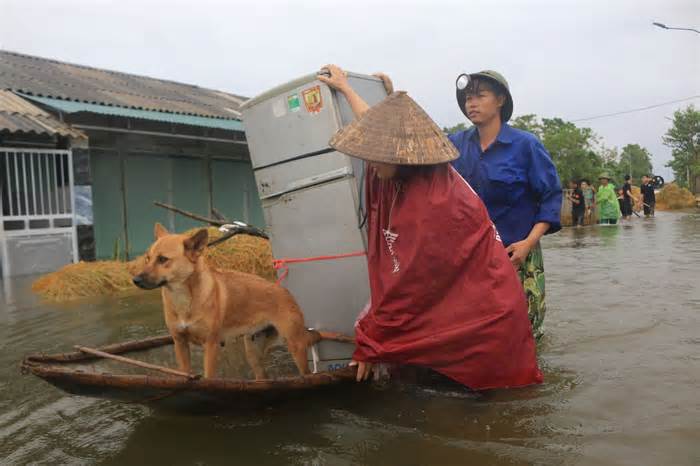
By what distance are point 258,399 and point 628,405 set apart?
2.27 metres

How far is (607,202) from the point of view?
18.9 metres

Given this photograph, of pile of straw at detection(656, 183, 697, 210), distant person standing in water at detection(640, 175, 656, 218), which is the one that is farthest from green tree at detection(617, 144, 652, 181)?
distant person standing in water at detection(640, 175, 656, 218)

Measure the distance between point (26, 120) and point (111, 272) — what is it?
2.88m

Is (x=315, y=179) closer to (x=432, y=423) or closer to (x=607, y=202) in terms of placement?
(x=432, y=423)

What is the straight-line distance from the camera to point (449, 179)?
3.07 metres

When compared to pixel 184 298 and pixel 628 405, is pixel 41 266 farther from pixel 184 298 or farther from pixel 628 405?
pixel 628 405

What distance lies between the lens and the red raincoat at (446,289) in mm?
3002

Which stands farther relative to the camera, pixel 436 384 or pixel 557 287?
pixel 557 287

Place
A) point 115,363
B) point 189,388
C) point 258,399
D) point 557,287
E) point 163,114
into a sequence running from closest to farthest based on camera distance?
point 189,388
point 258,399
point 115,363
point 557,287
point 163,114

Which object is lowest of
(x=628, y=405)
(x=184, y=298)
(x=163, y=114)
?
(x=628, y=405)

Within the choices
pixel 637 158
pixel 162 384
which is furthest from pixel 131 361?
pixel 637 158

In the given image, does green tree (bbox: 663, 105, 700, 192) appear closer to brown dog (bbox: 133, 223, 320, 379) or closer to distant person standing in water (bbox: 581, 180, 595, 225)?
distant person standing in water (bbox: 581, 180, 595, 225)

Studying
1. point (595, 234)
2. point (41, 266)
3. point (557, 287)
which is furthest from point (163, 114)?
point (595, 234)

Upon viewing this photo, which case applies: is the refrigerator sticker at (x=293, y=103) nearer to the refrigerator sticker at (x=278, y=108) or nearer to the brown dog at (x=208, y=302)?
the refrigerator sticker at (x=278, y=108)
